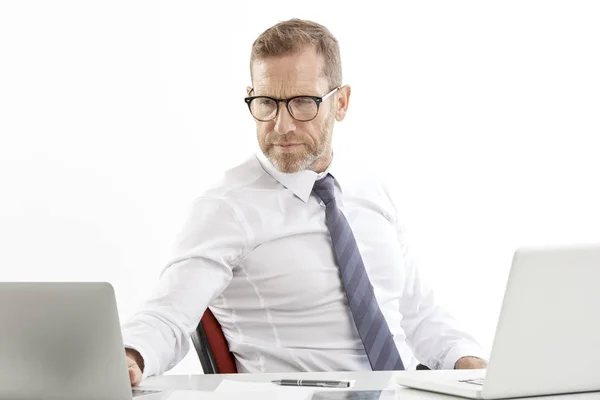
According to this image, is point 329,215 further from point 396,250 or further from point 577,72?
point 577,72

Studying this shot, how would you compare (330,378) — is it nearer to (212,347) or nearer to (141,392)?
(141,392)

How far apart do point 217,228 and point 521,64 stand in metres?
2.49

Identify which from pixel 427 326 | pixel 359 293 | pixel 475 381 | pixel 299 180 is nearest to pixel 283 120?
pixel 299 180

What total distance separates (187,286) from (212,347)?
0.19m

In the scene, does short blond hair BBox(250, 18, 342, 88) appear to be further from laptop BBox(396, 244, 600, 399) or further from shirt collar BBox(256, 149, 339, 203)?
laptop BBox(396, 244, 600, 399)

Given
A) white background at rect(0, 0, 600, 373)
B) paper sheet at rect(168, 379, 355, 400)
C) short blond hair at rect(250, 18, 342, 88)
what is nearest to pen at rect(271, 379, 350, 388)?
paper sheet at rect(168, 379, 355, 400)

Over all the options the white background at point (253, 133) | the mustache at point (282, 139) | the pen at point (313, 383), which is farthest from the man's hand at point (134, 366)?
the white background at point (253, 133)

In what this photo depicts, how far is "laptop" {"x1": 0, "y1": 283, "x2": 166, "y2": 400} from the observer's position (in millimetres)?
1324

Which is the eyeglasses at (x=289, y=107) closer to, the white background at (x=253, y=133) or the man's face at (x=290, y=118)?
the man's face at (x=290, y=118)

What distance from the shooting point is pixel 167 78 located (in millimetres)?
4008

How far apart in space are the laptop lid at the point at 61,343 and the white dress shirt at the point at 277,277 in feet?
2.28

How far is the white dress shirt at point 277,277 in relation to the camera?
2.21m

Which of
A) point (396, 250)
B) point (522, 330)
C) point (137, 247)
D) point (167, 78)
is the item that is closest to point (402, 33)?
point (167, 78)

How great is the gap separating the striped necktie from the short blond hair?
1.10 ft
